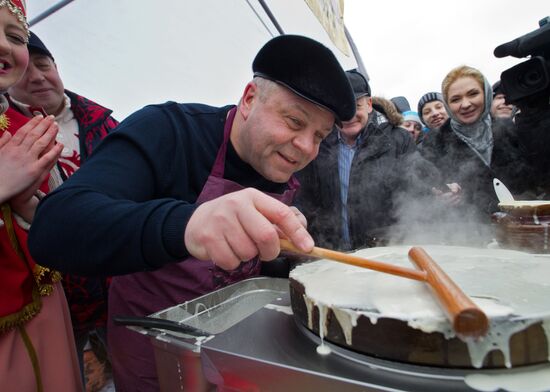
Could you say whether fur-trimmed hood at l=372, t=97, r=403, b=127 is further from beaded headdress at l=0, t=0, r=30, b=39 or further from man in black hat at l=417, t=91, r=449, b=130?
beaded headdress at l=0, t=0, r=30, b=39

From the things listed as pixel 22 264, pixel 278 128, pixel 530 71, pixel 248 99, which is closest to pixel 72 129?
pixel 22 264

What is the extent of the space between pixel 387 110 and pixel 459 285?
96.4 inches

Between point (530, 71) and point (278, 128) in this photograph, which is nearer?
point (278, 128)

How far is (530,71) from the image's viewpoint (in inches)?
64.8

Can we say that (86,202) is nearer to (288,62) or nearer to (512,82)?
(288,62)

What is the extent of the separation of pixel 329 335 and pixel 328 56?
935 millimetres

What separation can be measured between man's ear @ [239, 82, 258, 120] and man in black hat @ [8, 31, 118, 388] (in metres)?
0.93

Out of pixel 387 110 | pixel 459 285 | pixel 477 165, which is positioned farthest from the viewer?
pixel 387 110

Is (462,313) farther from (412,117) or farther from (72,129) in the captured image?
(412,117)

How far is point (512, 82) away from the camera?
5.62ft

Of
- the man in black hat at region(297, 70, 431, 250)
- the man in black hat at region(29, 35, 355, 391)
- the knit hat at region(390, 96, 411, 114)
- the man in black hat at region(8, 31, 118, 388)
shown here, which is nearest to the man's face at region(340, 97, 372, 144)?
the man in black hat at region(297, 70, 431, 250)

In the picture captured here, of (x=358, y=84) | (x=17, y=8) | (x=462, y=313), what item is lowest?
(x=462, y=313)

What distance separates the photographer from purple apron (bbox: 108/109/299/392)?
1.24m

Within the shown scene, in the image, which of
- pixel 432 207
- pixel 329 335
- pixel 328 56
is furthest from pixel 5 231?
pixel 432 207
